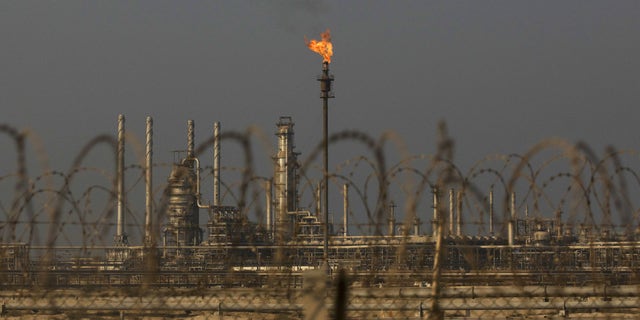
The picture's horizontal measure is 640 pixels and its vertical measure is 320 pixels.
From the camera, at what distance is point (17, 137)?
97.6 ft

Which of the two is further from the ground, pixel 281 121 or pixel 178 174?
pixel 281 121

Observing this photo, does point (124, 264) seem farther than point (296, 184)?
No

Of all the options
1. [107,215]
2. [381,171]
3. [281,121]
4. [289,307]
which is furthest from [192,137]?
[289,307]

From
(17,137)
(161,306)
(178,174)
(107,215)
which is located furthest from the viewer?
(17,137)

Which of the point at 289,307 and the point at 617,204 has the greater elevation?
the point at 617,204

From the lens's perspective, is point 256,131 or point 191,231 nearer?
point 256,131

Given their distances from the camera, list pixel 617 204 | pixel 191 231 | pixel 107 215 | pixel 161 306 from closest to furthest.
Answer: pixel 161 306
pixel 107 215
pixel 617 204
pixel 191 231

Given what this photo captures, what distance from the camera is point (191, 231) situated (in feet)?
251

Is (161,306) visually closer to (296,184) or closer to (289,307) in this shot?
(289,307)

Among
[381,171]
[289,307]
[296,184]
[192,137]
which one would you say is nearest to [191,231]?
[296,184]

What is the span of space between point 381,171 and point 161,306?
74.7 ft

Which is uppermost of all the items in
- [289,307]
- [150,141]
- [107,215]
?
[150,141]

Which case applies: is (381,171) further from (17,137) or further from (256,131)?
(17,137)

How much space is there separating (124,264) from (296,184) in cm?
1356
